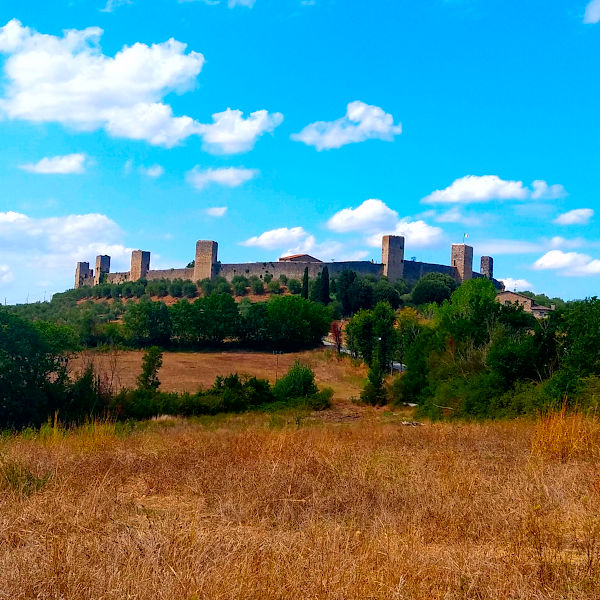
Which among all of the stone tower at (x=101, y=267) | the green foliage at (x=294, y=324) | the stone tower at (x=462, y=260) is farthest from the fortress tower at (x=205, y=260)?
the stone tower at (x=462, y=260)

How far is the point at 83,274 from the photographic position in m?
89.3

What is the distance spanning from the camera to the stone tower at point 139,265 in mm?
81125

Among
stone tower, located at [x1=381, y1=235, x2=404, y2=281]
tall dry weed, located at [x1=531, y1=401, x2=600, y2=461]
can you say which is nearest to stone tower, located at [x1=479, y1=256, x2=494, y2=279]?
stone tower, located at [x1=381, y1=235, x2=404, y2=281]

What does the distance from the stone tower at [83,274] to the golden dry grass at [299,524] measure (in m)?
87.6

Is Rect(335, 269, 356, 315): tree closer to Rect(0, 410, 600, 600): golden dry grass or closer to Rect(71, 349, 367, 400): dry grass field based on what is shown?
Rect(71, 349, 367, 400): dry grass field

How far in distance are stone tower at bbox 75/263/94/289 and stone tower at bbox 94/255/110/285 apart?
2.01 meters

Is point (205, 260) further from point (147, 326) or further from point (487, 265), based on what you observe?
point (487, 265)

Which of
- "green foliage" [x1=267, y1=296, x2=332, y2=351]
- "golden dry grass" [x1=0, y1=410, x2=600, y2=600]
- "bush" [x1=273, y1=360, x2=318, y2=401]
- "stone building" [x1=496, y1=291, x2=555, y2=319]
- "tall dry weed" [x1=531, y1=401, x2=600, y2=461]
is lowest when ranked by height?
"bush" [x1=273, y1=360, x2=318, y2=401]

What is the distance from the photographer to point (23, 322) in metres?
21.4

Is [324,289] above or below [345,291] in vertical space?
above

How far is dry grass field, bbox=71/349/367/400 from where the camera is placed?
30.8 meters

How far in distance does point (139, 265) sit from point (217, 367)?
4659 cm

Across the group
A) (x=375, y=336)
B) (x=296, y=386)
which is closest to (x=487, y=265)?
(x=375, y=336)

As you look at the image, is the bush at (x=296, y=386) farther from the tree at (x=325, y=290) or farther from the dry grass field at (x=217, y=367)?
the tree at (x=325, y=290)
